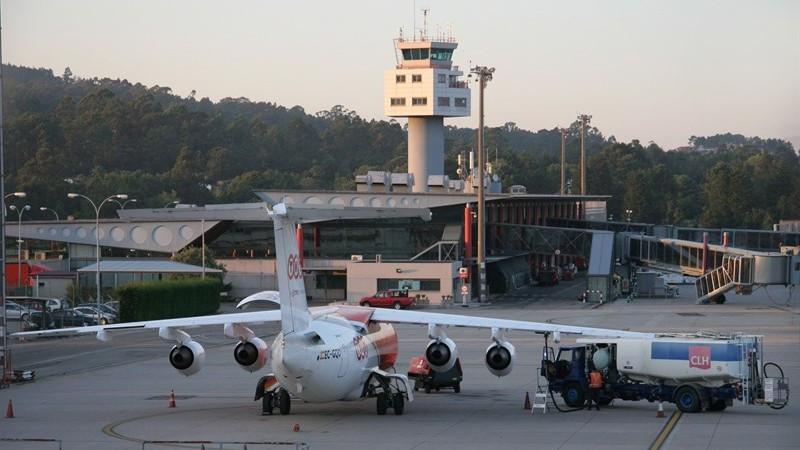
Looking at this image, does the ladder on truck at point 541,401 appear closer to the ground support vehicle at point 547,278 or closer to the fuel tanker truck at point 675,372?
the fuel tanker truck at point 675,372

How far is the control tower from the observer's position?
12212 centimetres

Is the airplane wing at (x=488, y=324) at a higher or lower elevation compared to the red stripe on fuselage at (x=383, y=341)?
higher

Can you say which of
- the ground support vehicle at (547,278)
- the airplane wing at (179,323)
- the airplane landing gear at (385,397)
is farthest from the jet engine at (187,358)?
the ground support vehicle at (547,278)

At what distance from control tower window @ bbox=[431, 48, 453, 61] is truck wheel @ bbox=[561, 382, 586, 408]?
88.5 m

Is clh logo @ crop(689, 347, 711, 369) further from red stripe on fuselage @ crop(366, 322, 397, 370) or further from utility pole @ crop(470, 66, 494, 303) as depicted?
utility pole @ crop(470, 66, 494, 303)

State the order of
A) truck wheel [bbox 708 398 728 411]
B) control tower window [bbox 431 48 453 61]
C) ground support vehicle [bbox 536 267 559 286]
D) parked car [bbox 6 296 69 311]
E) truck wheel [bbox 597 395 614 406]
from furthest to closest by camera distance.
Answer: control tower window [bbox 431 48 453 61] → ground support vehicle [bbox 536 267 559 286] → parked car [bbox 6 296 69 311] → truck wheel [bbox 597 395 614 406] → truck wheel [bbox 708 398 728 411]

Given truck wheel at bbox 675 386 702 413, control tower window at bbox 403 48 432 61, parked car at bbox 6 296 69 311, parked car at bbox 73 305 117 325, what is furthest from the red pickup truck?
truck wheel at bbox 675 386 702 413

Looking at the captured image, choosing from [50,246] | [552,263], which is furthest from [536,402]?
[552,263]

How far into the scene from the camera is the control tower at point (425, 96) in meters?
122

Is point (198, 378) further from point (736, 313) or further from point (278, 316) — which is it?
point (736, 313)

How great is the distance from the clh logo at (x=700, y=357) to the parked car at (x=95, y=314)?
4048 centimetres

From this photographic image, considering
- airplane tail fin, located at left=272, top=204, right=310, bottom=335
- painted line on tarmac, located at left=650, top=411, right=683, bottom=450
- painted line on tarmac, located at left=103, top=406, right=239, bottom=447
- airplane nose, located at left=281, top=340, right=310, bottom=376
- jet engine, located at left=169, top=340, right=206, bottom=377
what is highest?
airplane tail fin, located at left=272, top=204, right=310, bottom=335

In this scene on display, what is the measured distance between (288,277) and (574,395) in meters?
10.7

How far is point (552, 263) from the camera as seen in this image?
418 ft
